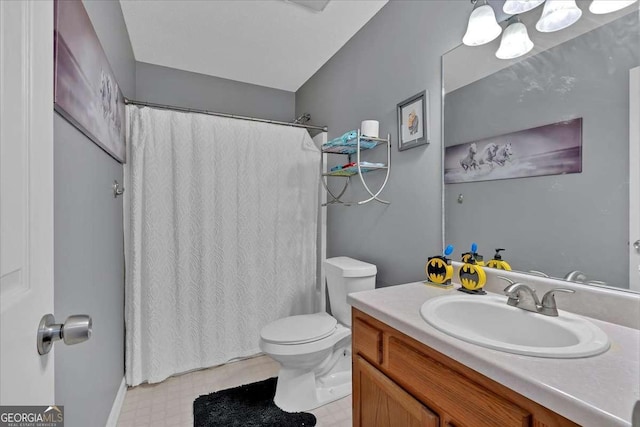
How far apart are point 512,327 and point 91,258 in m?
1.58

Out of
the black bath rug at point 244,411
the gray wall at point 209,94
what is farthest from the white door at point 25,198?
the gray wall at point 209,94

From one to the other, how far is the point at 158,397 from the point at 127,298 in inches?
24.7

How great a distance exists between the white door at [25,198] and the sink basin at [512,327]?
2.76 ft

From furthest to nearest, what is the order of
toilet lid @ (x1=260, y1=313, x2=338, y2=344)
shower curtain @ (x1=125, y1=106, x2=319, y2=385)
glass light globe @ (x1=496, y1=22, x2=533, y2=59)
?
shower curtain @ (x1=125, y1=106, x2=319, y2=385) < toilet lid @ (x1=260, y1=313, x2=338, y2=344) < glass light globe @ (x1=496, y1=22, x2=533, y2=59)

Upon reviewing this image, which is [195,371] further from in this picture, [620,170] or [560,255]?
[620,170]

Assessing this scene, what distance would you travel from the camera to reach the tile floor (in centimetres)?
150

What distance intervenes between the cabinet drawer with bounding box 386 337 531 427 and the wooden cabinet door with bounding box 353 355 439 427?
0.03 m

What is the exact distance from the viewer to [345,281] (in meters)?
1.68

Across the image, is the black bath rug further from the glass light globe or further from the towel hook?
the glass light globe

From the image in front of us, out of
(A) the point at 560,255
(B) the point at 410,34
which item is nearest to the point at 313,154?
(B) the point at 410,34

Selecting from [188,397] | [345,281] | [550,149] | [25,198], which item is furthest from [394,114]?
[188,397]

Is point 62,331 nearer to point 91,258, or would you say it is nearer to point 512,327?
point 91,258

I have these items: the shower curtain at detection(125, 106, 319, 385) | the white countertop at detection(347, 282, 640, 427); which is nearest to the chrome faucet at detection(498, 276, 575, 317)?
the white countertop at detection(347, 282, 640, 427)

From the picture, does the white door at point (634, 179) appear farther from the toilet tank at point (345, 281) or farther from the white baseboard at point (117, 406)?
the white baseboard at point (117, 406)
